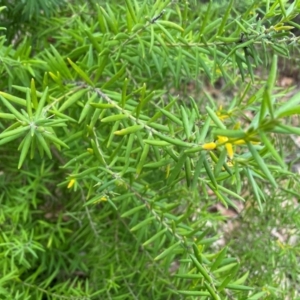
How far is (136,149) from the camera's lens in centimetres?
84

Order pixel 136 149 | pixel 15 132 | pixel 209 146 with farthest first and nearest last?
pixel 136 149, pixel 15 132, pixel 209 146

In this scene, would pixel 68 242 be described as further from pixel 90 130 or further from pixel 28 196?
pixel 90 130

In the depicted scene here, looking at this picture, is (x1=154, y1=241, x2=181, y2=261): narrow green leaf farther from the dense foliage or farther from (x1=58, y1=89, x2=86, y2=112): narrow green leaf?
(x1=58, y1=89, x2=86, y2=112): narrow green leaf

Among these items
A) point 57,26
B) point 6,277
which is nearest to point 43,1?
point 57,26

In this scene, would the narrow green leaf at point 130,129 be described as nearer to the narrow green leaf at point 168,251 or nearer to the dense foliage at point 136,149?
the dense foliage at point 136,149

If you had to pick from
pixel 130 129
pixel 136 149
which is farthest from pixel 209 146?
pixel 136 149

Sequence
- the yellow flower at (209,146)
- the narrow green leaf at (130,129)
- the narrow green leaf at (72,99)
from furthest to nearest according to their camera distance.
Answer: the narrow green leaf at (72,99) → the narrow green leaf at (130,129) → the yellow flower at (209,146)

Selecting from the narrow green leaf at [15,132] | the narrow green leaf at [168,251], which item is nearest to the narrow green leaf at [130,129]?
the narrow green leaf at [15,132]

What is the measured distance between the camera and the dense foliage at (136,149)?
76 centimetres

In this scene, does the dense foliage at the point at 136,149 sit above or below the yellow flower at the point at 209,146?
below

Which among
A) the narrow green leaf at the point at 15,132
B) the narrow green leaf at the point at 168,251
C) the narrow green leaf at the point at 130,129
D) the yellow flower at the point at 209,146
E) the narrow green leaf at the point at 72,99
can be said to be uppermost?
the yellow flower at the point at 209,146

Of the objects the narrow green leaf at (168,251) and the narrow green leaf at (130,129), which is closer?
the narrow green leaf at (130,129)

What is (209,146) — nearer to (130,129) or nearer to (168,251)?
(130,129)

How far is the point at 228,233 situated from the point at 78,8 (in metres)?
0.77
